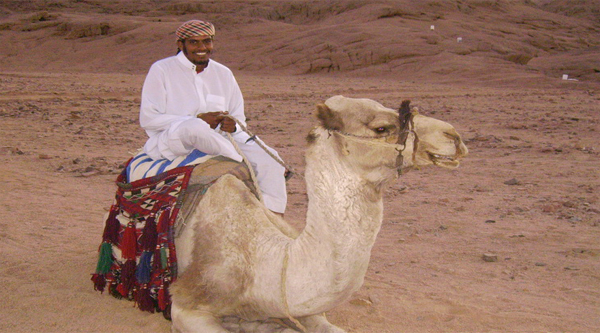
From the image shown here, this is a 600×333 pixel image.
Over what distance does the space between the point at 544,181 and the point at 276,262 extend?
627cm

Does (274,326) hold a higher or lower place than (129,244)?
lower

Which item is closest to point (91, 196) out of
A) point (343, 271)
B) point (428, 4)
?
point (343, 271)

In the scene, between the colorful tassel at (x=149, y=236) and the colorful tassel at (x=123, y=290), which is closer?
the colorful tassel at (x=149, y=236)

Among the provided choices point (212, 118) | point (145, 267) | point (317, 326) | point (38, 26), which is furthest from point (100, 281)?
point (38, 26)

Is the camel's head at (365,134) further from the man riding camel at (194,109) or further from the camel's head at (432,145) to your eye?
the man riding camel at (194,109)

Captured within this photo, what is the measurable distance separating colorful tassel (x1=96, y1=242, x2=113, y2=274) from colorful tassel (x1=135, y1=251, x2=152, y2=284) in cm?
46

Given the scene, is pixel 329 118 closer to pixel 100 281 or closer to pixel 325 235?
pixel 325 235

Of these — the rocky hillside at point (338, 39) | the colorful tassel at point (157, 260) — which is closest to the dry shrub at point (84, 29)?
the rocky hillside at point (338, 39)

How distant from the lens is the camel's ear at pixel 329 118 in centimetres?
284

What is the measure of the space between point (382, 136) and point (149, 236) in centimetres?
179

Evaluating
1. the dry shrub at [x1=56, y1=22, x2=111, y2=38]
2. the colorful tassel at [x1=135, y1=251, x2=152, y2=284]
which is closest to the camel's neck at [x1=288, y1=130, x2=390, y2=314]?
the colorful tassel at [x1=135, y1=251, x2=152, y2=284]

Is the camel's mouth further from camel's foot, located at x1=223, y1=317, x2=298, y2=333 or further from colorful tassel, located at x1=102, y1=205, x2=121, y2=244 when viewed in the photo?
colorful tassel, located at x1=102, y1=205, x2=121, y2=244

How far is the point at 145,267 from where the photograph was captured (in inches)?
154

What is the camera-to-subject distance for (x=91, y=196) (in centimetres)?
751
